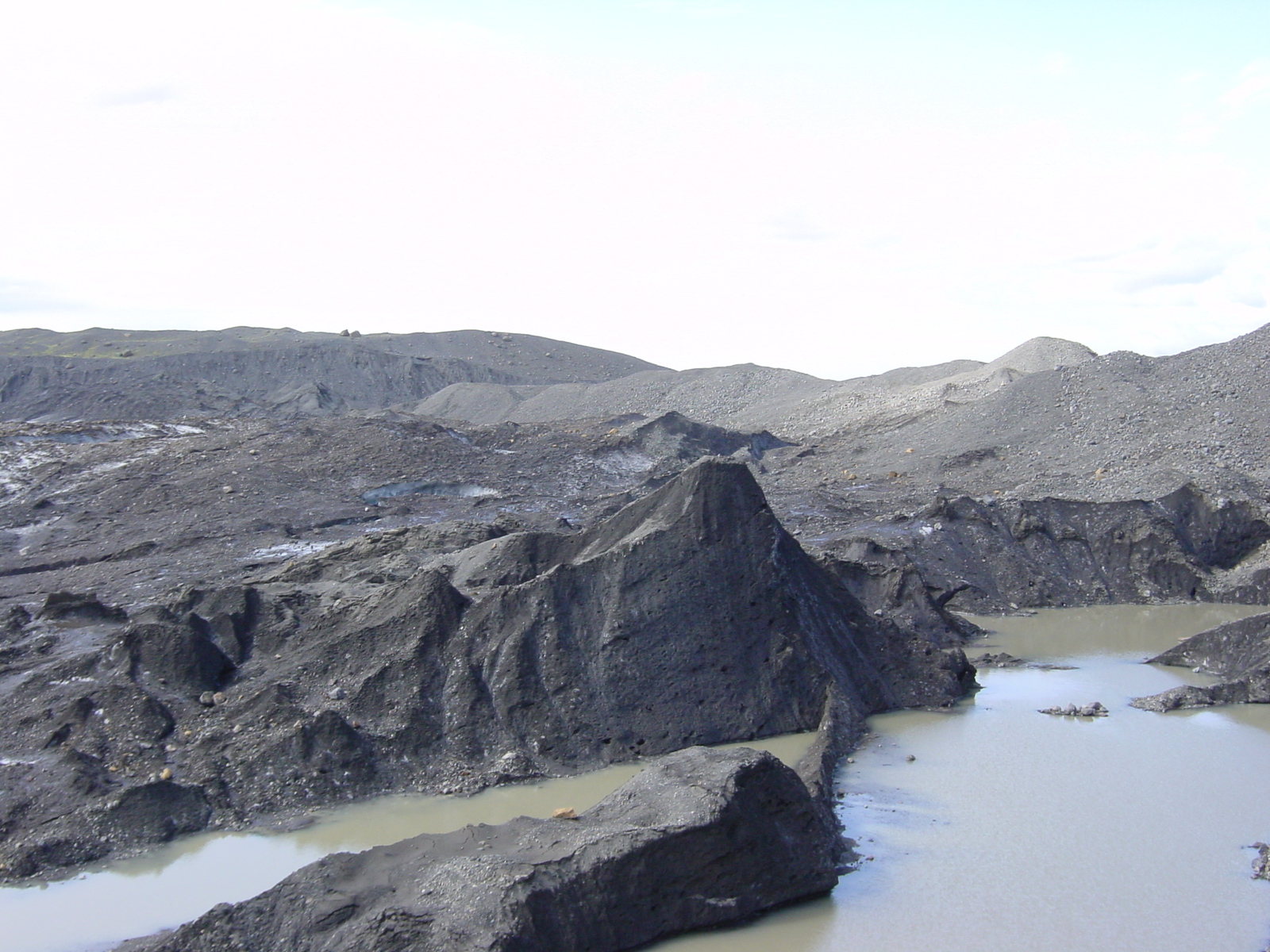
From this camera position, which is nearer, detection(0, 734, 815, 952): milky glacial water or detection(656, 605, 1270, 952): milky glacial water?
detection(656, 605, 1270, 952): milky glacial water

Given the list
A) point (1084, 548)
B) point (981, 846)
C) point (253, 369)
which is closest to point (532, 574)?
point (981, 846)

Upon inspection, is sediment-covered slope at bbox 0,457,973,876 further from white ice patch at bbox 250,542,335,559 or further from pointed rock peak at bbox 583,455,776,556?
white ice patch at bbox 250,542,335,559

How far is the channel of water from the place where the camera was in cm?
633

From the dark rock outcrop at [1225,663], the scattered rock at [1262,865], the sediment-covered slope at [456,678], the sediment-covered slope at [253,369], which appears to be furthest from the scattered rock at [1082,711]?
the sediment-covered slope at [253,369]

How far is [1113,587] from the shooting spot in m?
17.8

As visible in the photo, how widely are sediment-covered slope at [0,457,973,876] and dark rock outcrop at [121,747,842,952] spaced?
248 centimetres

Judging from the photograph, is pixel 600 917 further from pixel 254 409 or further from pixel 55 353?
pixel 55 353

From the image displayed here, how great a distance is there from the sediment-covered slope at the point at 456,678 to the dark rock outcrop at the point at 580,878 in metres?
2.48

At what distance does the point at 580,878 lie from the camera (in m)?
5.88

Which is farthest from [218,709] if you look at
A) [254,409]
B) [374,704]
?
[254,409]

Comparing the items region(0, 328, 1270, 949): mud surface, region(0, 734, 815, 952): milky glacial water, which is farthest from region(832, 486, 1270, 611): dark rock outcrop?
region(0, 734, 815, 952): milky glacial water

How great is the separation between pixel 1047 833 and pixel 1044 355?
37.3 meters

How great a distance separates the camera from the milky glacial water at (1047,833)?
247 inches

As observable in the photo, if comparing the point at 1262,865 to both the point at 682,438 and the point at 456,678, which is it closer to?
the point at 456,678
